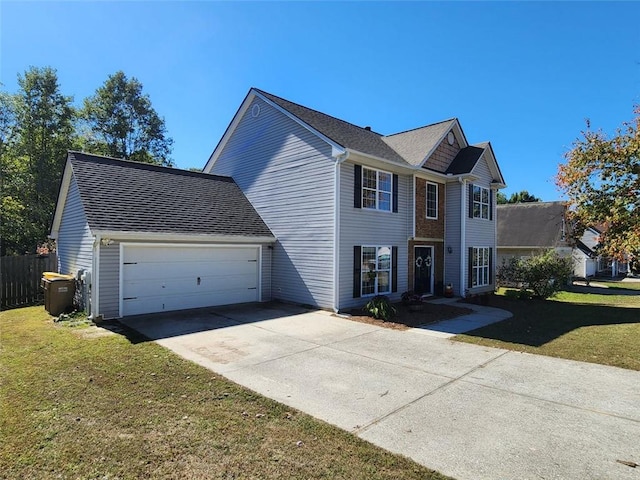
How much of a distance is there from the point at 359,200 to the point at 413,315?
4313 mm

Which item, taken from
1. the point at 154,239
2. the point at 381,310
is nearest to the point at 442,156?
the point at 381,310

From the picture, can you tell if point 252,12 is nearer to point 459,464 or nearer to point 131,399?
point 131,399

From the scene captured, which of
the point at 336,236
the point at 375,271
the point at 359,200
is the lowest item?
the point at 375,271

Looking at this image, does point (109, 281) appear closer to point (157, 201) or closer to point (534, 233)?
point (157, 201)

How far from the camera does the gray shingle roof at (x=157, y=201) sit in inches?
420

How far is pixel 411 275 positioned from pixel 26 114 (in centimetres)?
2500

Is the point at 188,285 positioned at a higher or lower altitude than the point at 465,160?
lower

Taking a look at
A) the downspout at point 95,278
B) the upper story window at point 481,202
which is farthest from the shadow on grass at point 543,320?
the downspout at point 95,278

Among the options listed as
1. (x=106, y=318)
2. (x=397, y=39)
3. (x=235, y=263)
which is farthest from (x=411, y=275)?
(x=106, y=318)

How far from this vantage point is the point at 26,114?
22.3m

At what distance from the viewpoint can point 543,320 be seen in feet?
38.3

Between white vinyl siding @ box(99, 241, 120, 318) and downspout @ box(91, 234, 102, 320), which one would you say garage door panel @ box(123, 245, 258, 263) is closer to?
white vinyl siding @ box(99, 241, 120, 318)

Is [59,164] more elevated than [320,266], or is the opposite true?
[59,164]

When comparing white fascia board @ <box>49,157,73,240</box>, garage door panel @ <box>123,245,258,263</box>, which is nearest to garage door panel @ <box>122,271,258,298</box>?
garage door panel @ <box>123,245,258,263</box>
